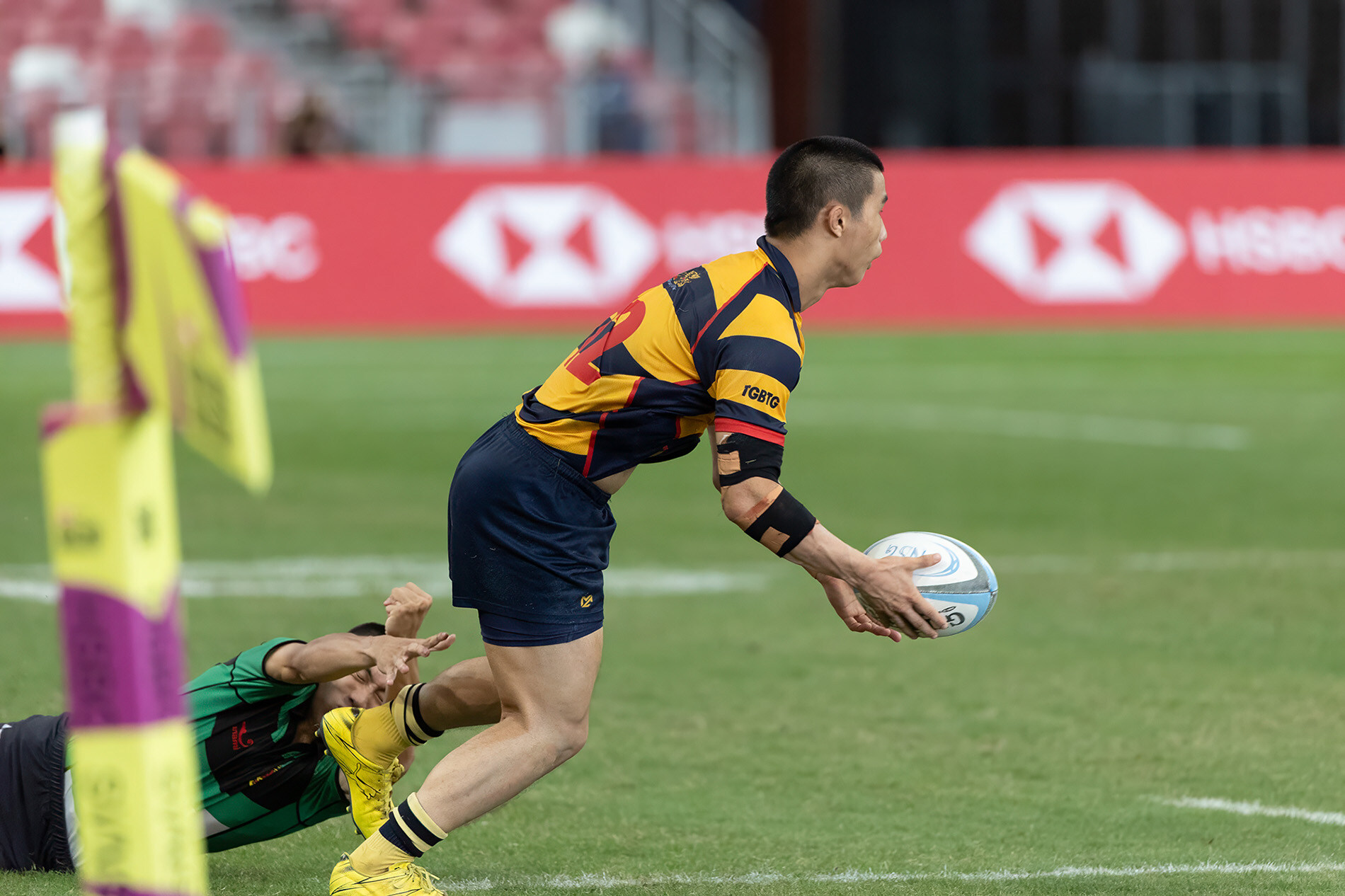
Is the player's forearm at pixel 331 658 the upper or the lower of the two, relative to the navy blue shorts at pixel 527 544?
lower

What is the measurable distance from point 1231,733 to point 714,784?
1969 mm

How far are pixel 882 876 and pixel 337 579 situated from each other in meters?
5.31

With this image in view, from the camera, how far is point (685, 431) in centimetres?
505

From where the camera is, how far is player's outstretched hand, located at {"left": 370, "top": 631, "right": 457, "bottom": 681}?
16.1ft

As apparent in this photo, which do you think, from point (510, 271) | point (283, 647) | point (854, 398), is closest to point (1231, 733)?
point (283, 647)

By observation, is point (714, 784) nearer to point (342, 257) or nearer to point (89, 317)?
point (89, 317)

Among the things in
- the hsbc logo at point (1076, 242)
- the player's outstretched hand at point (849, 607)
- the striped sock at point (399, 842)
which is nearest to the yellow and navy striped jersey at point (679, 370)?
the player's outstretched hand at point (849, 607)

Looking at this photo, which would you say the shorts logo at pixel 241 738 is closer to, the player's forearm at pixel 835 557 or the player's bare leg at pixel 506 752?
the player's bare leg at pixel 506 752

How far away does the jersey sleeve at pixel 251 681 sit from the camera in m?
5.27

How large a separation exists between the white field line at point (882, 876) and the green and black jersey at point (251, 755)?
481 millimetres

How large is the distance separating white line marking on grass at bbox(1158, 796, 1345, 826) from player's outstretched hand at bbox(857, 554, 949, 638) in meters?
1.63

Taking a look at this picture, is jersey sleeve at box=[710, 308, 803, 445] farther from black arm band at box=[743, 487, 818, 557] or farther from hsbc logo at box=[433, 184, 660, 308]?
hsbc logo at box=[433, 184, 660, 308]

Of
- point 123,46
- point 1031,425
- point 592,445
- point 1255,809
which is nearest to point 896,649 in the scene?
point 1255,809

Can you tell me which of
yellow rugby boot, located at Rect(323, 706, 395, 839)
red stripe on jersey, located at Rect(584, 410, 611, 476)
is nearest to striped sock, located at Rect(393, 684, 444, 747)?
yellow rugby boot, located at Rect(323, 706, 395, 839)
